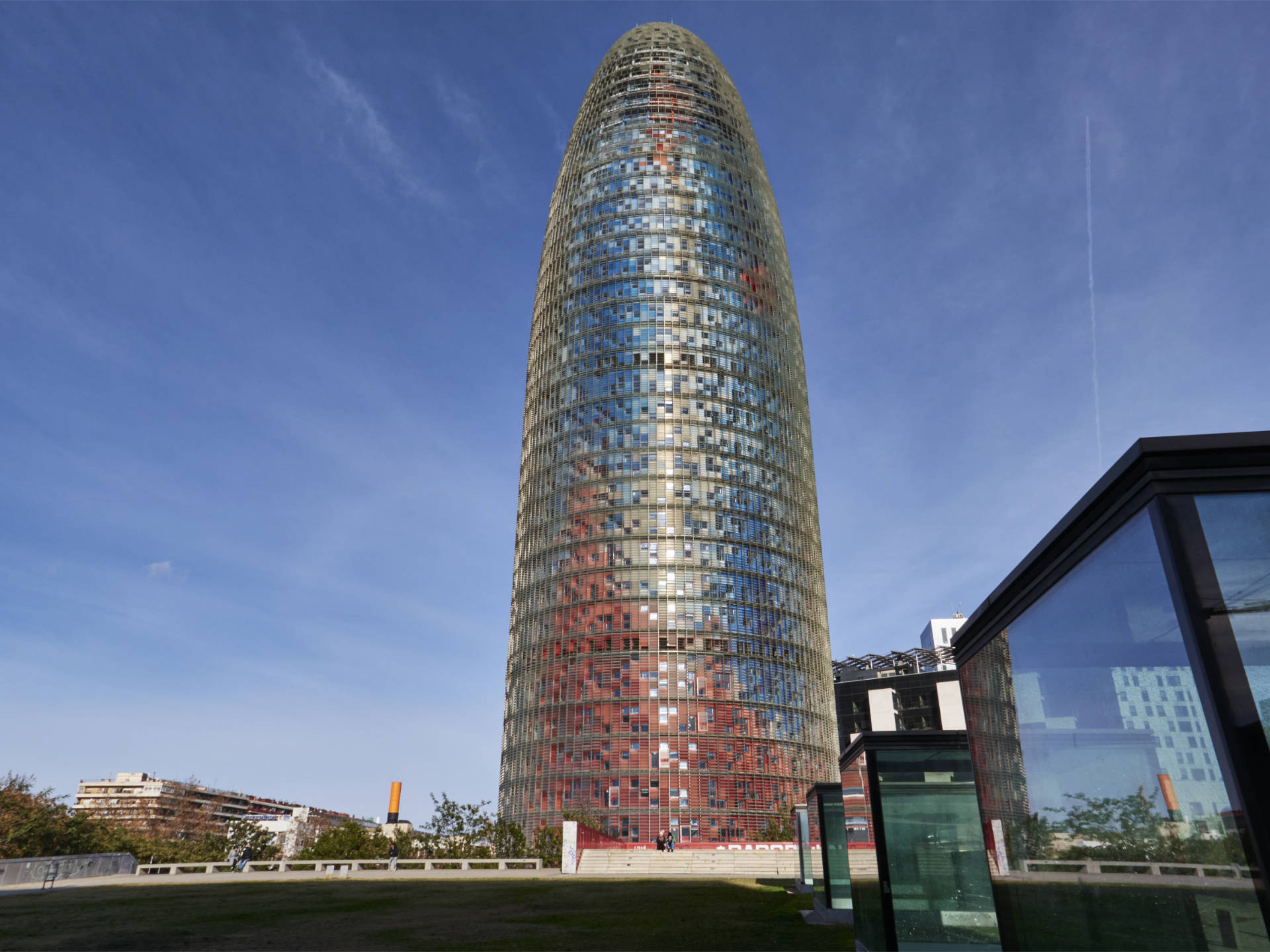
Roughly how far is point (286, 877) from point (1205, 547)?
49.0 metres

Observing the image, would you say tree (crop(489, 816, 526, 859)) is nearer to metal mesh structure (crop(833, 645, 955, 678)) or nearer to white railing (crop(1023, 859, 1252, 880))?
white railing (crop(1023, 859, 1252, 880))

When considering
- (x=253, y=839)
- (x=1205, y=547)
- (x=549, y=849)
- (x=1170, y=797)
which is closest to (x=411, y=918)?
(x=1170, y=797)

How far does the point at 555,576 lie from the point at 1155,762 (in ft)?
384

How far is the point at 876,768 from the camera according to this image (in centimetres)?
1533

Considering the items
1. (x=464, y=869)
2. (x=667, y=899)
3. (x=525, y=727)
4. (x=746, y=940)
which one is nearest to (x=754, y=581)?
(x=525, y=727)

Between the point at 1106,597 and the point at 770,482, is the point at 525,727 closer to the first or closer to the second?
the point at 770,482

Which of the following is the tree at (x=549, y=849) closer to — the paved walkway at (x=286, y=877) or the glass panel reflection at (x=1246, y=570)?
the paved walkway at (x=286, y=877)

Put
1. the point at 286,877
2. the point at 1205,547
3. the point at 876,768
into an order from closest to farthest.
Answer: the point at 1205,547 → the point at 876,768 → the point at 286,877

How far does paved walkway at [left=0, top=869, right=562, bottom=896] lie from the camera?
4028 centimetres

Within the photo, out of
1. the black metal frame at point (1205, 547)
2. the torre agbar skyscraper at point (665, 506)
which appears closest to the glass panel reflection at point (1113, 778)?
the black metal frame at point (1205, 547)

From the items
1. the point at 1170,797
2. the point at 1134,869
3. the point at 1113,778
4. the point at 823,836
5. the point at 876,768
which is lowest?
the point at 1134,869

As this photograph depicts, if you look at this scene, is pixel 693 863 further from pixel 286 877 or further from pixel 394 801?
pixel 394 801

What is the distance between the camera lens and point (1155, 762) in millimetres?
7223

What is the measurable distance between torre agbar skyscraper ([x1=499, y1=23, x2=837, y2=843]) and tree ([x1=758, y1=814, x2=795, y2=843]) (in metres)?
1.96
